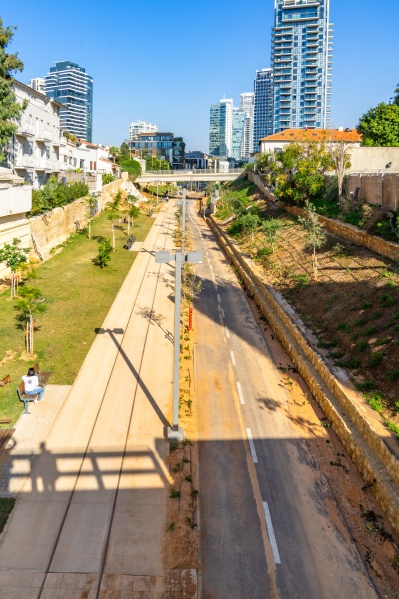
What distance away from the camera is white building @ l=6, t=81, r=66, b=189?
47125 mm

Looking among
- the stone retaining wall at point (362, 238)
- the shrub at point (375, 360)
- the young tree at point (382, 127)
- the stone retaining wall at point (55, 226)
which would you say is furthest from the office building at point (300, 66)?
the shrub at point (375, 360)

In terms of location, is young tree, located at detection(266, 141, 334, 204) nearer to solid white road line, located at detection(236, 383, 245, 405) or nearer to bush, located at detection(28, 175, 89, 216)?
bush, located at detection(28, 175, 89, 216)

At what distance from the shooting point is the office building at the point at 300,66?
528 feet

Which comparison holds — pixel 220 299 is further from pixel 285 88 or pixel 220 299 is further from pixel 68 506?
pixel 285 88

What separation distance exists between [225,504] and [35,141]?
4884 centimetres

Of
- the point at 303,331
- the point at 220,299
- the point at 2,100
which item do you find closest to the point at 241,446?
the point at 303,331

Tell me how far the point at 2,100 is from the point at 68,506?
33.7m

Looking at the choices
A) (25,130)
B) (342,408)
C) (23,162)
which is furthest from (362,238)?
(25,130)

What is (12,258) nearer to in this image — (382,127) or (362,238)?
(362,238)

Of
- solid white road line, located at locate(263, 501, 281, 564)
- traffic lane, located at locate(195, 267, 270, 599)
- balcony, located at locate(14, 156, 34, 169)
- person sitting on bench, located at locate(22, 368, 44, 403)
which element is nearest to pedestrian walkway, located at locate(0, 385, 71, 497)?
person sitting on bench, located at locate(22, 368, 44, 403)

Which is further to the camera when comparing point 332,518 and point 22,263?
point 22,263

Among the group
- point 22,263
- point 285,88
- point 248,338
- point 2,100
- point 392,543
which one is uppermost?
point 285,88

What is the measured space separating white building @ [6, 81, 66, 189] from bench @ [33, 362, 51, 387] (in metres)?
34.4

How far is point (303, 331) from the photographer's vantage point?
22.7m
